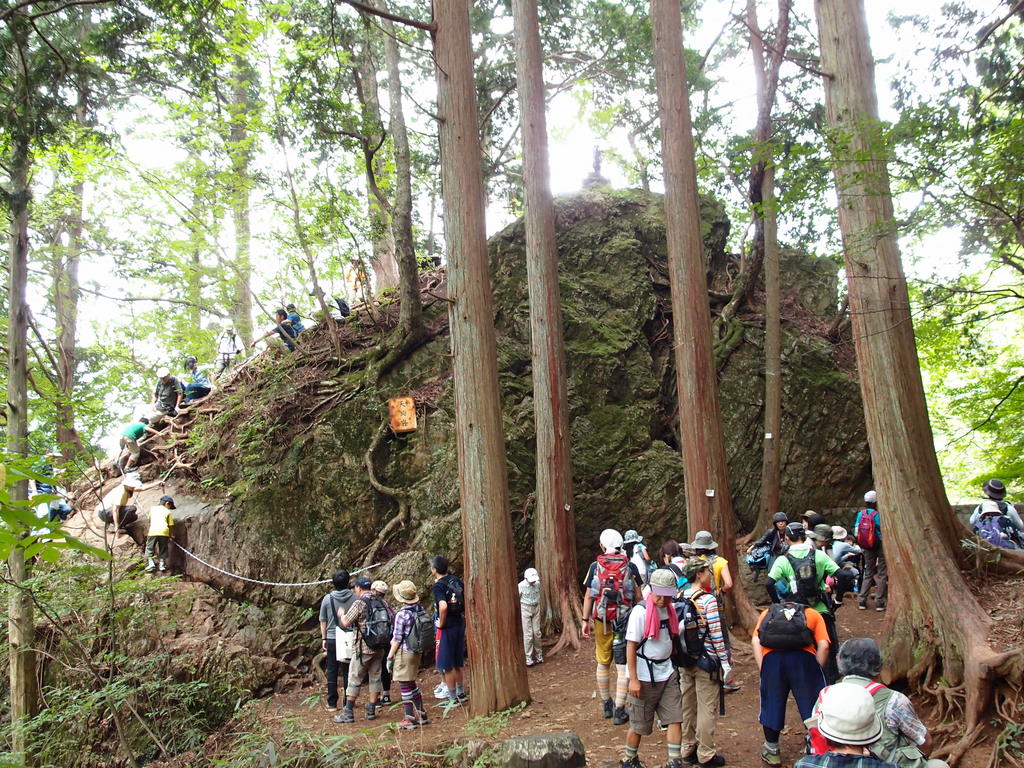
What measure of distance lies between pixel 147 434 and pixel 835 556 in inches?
519

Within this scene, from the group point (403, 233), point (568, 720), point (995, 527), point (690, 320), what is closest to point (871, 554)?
point (995, 527)

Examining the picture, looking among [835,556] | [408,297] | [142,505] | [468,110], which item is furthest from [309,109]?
[835,556]

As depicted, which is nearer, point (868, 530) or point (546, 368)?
point (868, 530)

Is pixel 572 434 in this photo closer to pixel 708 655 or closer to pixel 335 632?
pixel 335 632

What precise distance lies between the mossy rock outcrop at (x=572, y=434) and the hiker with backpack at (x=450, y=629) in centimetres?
286

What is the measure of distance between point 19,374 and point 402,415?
6.18 metres

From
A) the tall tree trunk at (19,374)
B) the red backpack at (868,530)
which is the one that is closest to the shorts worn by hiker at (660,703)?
the tall tree trunk at (19,374)

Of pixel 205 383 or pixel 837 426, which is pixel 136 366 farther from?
pixel 837 426

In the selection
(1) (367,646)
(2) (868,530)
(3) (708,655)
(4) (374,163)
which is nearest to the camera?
(3) (708,655)

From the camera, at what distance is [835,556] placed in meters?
10.3

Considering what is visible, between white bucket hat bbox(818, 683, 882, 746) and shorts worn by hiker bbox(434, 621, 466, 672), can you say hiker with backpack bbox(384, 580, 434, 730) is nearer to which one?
shorts worn by hiker bbox(434, 621, 466, 672)

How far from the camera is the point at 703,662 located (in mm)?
5477

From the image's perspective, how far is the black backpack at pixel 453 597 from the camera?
8.14 metres

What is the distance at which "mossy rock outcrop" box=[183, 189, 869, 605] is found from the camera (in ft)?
37.0
